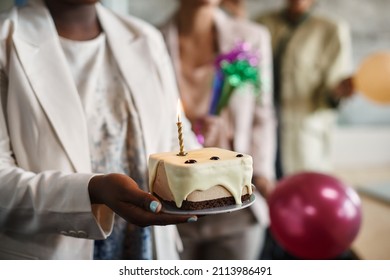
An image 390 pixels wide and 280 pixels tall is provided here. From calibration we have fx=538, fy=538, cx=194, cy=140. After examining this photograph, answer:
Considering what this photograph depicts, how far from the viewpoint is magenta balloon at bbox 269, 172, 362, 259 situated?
41.6 inches

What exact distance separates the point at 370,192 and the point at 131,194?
1.24 m

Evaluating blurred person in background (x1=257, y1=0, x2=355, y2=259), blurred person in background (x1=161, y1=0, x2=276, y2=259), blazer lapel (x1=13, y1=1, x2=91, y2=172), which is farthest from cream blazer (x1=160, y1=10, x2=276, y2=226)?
blurred person in background (x1=257, y1=0, x2=355, y2=259)

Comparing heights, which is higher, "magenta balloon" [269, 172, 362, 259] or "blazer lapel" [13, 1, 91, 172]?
"blazer lapel" [13, 1, 91, 172]

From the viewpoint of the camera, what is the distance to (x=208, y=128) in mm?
1012

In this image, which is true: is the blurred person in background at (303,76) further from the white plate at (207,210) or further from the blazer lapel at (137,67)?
the white plate at (207,210)

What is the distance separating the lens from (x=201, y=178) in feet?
1.94

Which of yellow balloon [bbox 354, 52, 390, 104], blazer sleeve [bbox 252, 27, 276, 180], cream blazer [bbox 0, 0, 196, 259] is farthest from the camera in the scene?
yellow balloon [bbox 354, 52, 390, 104]

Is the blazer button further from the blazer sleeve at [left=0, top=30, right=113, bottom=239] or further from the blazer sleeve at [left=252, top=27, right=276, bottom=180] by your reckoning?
the blazer sleeve at [left=252, top=27, right=276, bottom=180]

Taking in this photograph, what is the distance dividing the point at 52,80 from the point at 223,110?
441 mm

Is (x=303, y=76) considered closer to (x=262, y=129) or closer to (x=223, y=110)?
(x=262, y=129)

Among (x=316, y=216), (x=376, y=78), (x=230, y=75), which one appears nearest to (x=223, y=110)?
(x=230, y=75)

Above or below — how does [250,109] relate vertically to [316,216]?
above

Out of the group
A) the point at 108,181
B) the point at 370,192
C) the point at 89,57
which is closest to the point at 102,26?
the point at 89,57

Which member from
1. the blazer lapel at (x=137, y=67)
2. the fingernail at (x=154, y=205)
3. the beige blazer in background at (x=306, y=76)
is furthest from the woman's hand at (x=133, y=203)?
the beige blazer in background at (x=306, y=76)
